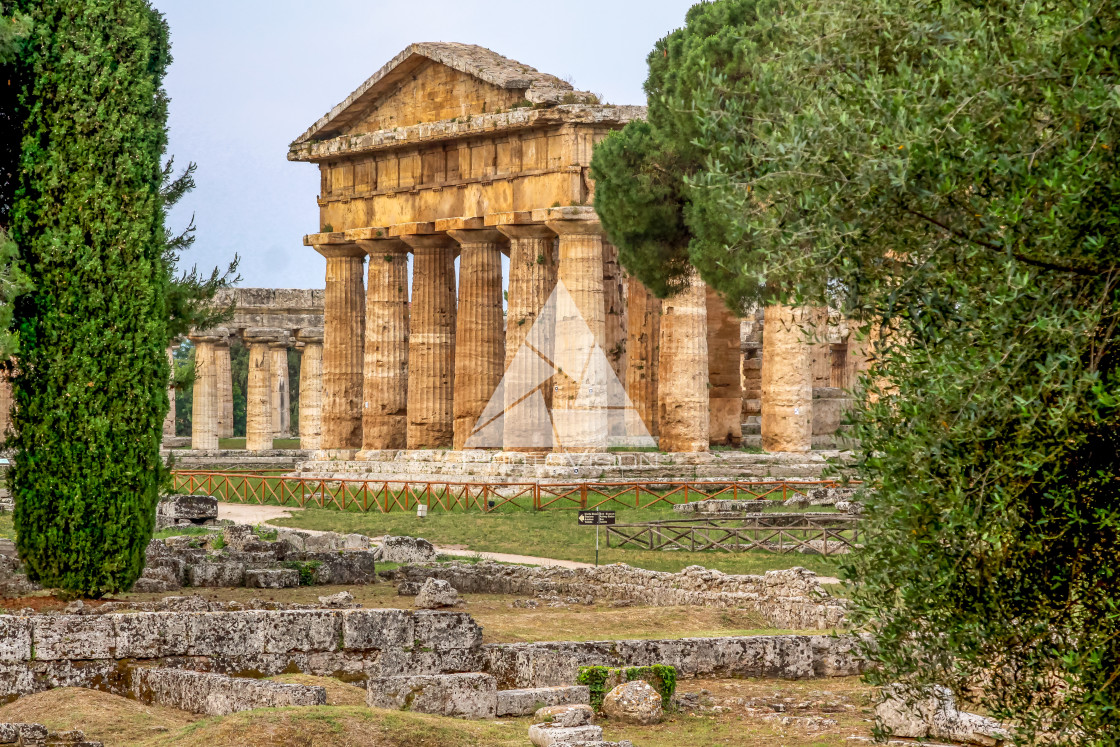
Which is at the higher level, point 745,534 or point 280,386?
point 280,386

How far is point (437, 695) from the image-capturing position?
10953 mm

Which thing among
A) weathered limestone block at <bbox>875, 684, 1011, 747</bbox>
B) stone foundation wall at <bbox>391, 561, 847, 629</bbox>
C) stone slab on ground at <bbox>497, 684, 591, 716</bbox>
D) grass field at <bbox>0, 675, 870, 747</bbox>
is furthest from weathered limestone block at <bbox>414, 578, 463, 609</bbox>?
weathered limestone block at <bbox>875, 684, 1011, 747</bbox>

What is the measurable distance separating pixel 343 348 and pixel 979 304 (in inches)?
1255

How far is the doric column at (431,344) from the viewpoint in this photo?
35938 mm

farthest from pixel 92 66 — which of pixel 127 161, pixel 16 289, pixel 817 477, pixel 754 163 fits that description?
pixel 817 477

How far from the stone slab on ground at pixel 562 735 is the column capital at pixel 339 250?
96.2ft

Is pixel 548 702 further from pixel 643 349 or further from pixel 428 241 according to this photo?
pixel 428 241

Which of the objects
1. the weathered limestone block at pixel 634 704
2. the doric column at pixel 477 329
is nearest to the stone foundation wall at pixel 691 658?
the weathered limestone block at pixel 634 704

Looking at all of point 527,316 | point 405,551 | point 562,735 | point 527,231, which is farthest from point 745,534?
point 562,735

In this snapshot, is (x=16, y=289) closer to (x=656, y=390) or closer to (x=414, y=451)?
(x=414, y=451)

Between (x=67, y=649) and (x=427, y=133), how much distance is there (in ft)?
81.9

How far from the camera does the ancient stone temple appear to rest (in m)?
32.6

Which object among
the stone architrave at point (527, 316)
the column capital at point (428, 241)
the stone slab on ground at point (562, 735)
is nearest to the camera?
the stone slab on ground at point (562, 735)

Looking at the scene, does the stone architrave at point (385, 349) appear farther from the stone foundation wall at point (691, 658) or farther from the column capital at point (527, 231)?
the stone foundation wall at point (691, 658)
